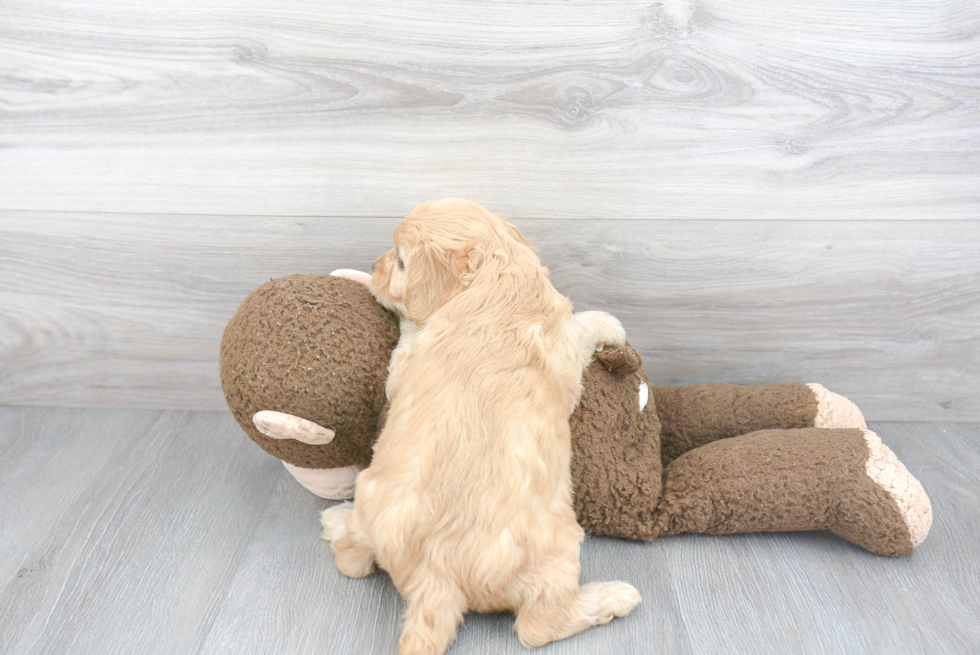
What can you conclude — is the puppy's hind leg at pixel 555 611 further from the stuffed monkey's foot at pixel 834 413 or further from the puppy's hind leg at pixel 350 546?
the stuffed monkey's foot at pixel 834 413

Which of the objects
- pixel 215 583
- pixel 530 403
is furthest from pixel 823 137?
pixel 215 583

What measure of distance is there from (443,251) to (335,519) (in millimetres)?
474

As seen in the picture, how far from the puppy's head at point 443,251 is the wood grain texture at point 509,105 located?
1.01 ft

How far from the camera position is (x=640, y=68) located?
121 centimetres

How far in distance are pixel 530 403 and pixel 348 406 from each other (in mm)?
289

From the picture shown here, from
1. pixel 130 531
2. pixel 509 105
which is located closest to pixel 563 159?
pixel 509 105

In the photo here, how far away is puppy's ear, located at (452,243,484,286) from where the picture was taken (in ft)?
3.12

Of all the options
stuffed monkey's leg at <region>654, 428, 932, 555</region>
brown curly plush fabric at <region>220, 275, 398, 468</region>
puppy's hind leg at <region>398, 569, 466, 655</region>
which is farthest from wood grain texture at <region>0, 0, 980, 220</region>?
puppy's hind leg at <region>398, 569, 466, 655</region>

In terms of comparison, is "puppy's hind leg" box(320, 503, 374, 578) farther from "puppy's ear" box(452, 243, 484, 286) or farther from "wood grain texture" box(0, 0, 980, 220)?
"wood grain texture" box(0, 0, 980, 220)

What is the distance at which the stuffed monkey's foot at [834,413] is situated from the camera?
123 centimetres

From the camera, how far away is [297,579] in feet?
3.45

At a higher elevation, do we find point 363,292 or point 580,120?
point 580,120

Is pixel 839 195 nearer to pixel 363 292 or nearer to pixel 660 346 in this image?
pixel 660 346

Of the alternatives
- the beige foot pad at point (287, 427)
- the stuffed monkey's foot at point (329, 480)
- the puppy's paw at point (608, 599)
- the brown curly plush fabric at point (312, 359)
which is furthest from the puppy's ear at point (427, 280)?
the puppy's paw at point (608, 599)
